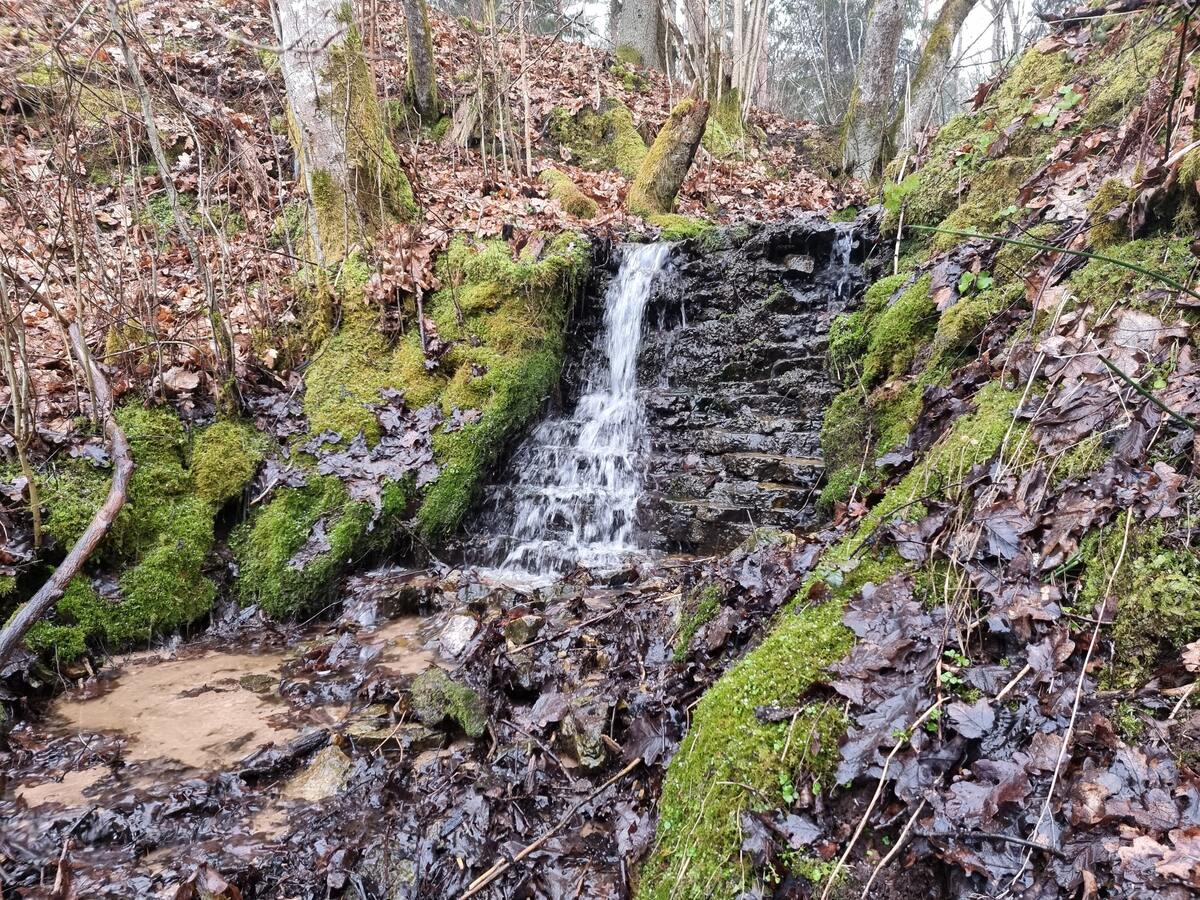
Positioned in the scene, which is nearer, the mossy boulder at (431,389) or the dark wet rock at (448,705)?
the dark wet rock at (448,705)

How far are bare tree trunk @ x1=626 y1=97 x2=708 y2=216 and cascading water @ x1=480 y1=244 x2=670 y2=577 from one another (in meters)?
1.47

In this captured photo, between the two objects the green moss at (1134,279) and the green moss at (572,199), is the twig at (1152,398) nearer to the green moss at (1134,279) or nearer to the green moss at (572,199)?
the green moss at (1134,279)

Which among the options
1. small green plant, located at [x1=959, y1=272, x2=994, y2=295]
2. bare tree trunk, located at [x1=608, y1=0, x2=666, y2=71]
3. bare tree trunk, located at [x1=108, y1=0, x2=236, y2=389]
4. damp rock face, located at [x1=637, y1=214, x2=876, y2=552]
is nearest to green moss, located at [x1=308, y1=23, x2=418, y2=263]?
bare tree trunk, located at [x1=108, y1=0, x2=236, y2=389]

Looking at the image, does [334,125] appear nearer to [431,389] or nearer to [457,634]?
[431,389]

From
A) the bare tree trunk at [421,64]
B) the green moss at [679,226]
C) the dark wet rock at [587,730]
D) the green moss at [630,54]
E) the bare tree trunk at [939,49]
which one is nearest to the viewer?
the dark wet rock at [587,730]

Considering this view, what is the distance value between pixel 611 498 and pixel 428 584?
176cm

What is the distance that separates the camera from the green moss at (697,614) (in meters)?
2.89

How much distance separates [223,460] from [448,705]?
9.18ft

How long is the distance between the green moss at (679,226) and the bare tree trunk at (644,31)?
325 inches

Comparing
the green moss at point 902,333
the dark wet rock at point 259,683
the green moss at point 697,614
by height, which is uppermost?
the green moss at point 902,333

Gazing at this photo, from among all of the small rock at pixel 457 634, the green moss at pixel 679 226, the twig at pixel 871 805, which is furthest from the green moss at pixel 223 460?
the green moss at pixel 679 226

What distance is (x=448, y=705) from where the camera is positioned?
3.03 m

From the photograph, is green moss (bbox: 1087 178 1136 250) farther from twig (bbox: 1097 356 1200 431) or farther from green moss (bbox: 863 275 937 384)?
twig (bbox: 1097 356 1200 431)

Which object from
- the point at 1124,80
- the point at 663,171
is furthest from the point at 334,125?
the point at 1124,80
